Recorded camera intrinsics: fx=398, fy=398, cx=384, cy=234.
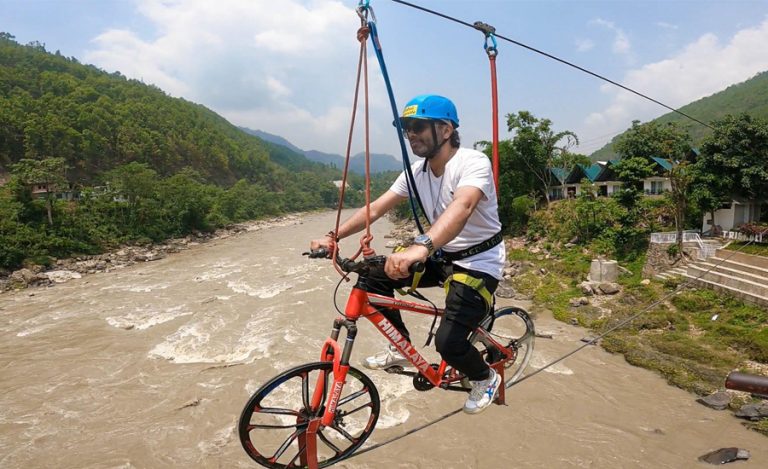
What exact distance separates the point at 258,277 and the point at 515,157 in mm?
23394

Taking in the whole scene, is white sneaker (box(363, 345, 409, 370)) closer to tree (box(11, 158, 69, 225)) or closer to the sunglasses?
the sunglasses

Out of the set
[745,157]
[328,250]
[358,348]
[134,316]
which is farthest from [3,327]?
[745,157]

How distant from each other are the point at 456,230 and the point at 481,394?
1608mm

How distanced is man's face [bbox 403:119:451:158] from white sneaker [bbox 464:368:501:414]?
195 centimetres

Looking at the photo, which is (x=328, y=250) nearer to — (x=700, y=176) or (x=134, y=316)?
(x=134, y=316)

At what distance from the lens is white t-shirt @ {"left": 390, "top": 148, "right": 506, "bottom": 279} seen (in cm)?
276

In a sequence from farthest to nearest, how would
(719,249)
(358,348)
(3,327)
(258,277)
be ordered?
(258,277)
(719,249)
(3,327)
(358,348)

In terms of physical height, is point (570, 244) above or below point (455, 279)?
below

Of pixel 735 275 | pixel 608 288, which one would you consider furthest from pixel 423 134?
pixel 735 275

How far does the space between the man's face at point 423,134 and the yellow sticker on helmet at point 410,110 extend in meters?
0.05

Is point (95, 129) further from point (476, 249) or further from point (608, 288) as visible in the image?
point (476, 249)

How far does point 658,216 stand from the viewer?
2225 cm

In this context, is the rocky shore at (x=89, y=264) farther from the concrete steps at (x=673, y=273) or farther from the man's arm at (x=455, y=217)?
the concrete steps at (x=673, y=273)

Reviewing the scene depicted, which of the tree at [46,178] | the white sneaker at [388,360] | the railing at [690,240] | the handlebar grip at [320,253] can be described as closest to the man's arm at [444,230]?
the handlebar grip at [320,253]
